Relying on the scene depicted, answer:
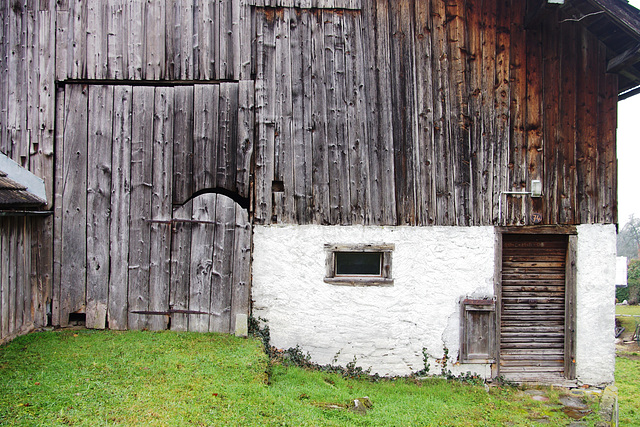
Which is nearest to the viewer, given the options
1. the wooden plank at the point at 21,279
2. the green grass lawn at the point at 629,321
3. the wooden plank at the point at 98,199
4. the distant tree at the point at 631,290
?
the wooden plank at the point at 21,279

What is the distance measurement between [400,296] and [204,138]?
11.9ft

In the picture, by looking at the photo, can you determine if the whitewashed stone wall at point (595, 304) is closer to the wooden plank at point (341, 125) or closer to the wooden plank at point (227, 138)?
the wooden plank at point (341, 125)

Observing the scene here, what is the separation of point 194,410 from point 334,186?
3.45 m

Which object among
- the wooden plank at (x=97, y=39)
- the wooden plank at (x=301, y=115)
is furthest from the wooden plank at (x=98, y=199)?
the wooden plank at (x=301, y=115)

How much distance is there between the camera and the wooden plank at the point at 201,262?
593cm

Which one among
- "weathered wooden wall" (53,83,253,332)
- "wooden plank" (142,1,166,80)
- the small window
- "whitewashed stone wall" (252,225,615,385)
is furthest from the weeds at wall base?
"wooden plank" (142,1,166,80)

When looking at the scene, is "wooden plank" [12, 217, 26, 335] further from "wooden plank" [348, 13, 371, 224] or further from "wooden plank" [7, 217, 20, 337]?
"wooden plank" [348, 13, 371, 224]

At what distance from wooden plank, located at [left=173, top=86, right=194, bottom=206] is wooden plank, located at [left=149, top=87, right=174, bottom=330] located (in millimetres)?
69

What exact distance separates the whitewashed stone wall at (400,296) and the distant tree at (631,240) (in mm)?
55380

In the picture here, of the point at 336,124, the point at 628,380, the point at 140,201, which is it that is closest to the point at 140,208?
the point at 140,201

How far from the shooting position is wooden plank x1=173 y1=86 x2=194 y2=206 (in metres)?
5.98

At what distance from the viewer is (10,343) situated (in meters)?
5.14

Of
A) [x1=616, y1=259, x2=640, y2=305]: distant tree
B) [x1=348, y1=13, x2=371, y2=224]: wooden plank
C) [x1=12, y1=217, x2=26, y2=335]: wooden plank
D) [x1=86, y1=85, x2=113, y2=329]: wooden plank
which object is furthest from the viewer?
[x1=616, y1=259, x2=640, y2=305]: distant tree

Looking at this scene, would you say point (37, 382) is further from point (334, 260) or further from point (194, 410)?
point (334, 260)
